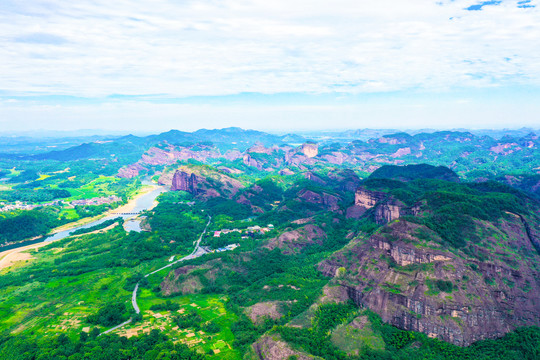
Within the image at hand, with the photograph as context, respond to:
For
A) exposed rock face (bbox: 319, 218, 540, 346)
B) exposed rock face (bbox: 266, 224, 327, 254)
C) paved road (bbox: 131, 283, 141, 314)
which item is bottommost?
paved road (bbox: 131, 283, 141, 314)

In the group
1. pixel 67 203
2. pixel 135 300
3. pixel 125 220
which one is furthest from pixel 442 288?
pixel 67 203

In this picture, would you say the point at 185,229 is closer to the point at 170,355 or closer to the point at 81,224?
the point at 81,224

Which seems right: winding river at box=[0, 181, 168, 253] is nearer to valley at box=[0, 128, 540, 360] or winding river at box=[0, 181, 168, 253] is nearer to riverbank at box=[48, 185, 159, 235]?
A: riverbank at box=[48, 185, 159, 235]

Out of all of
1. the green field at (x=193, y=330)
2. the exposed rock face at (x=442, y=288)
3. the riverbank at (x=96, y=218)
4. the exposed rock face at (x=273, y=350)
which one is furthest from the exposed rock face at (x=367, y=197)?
the riverbank at (x=96, y=218)

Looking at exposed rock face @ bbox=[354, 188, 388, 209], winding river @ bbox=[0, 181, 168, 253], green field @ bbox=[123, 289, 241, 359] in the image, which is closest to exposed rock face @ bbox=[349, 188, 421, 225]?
exposed rock face @ bbox=[354, 188, 388, 209]

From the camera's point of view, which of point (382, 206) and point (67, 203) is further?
point (67, 203)

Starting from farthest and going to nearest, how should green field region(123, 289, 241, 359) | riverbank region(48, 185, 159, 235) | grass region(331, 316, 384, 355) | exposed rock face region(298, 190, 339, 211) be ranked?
exposed rock face region(298, 190, 339, 211), riverbank region(48, 185, 159, 235), green field region(123, 289, 241, 359), grass region(331, 316, 384, 355)

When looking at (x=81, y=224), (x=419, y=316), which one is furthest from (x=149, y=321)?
(x=81, y=224)

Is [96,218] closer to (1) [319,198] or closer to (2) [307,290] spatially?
(1) [319,198]

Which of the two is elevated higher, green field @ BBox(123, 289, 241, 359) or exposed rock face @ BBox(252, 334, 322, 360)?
exposed rock face @ BBox(252, 334, 322, 360)
